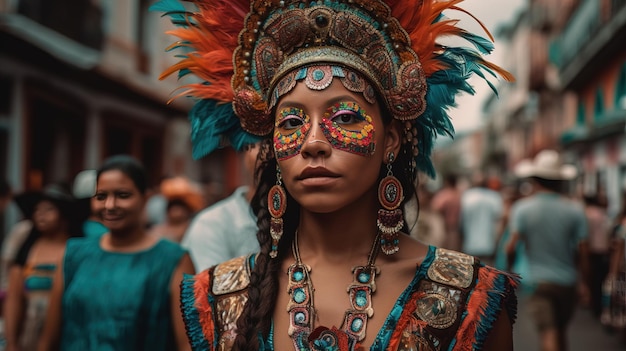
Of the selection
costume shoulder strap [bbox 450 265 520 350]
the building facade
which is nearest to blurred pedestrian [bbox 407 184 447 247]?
the building facade

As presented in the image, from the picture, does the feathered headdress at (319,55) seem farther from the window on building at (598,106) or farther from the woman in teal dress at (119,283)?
the window on building at (598,106)

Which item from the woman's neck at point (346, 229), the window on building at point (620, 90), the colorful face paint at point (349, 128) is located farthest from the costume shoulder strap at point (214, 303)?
the window on building at point (620, 90)

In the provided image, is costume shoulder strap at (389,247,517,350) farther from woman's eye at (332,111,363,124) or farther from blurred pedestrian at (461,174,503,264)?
blurred pedestrian at (461,174,503,264)

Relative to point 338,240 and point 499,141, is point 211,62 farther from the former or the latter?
point 499,141

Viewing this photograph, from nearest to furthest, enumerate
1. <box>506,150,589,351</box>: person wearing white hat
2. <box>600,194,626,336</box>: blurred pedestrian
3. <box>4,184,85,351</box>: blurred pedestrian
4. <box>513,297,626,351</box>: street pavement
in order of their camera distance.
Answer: <box>4,184,85,351</box>: blurred pedestrian → <box>506,150,589,351</box>: person wearing white hat → <box>600,194,626,336</box>: blurred pedestrian → <box>513,297,626,351</box>: street pavement

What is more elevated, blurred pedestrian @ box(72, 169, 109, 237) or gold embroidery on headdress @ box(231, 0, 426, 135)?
gold embroidery on headdress @ box(231, 0, 426, 135)

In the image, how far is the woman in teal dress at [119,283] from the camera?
11.4 feet

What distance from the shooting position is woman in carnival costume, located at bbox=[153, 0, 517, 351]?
2.21m

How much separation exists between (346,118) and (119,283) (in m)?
1.82

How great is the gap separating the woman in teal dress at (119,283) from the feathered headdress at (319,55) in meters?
1.16

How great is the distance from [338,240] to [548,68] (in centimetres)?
3502

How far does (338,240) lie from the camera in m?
2.37

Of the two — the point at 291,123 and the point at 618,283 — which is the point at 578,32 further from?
the point at 291,123

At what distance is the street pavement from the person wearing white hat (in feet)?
4.73
